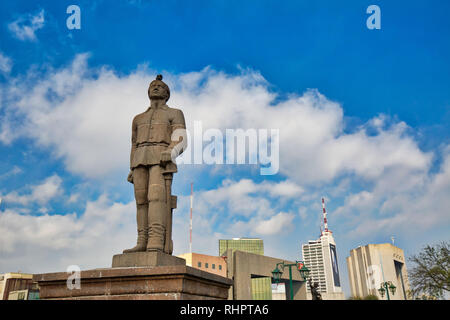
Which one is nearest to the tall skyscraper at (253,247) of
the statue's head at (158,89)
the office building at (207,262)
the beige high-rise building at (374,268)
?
the office building at (207,262)

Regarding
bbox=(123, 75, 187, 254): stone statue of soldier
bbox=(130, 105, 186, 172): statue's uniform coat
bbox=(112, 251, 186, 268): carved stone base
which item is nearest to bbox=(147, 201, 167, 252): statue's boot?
bbox=(123, 75, 187, 254): stone statue of soldier

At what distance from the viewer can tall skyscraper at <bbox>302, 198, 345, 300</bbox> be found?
14362 centimetres

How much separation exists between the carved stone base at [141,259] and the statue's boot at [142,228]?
200 mm

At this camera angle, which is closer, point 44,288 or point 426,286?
point 44,288

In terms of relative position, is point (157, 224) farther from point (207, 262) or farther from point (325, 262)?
point (325, 262)

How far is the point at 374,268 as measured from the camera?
9950 centimetres

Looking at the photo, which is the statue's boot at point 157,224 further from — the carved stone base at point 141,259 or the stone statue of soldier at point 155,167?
the carved stone base at point 141,259

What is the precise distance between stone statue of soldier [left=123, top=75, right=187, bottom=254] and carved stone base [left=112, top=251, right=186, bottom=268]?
0.57 ft

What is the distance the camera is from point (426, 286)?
2284cm
